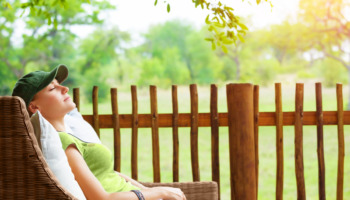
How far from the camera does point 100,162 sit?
6.60ft

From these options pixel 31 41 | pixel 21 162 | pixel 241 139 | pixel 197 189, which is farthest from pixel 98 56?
pixel 21 162

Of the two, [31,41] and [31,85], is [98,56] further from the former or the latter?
[31,85]

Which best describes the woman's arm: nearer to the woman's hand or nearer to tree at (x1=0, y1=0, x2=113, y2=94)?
the woman's hand

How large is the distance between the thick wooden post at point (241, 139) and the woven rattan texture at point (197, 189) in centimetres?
41

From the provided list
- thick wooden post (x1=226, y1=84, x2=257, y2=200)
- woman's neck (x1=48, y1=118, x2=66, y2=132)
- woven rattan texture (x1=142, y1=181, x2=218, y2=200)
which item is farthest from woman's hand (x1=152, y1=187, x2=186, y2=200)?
thick wooden post (x1=226, y1=84, x2=257, y2=200)

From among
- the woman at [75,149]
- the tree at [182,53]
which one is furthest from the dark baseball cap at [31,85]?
the tree at [182,53]

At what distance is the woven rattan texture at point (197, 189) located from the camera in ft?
8.25

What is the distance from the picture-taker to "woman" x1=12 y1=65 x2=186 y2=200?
1.78m

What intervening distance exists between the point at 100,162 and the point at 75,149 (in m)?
0.19

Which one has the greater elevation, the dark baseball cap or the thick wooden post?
the dark baseball cap

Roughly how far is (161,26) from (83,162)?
31.6 meters

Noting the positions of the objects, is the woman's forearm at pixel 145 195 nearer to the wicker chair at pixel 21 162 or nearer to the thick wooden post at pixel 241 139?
the wicker chair at pixel 21 162

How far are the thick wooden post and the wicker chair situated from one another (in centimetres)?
149

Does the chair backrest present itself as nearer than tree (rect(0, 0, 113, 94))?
Yes
